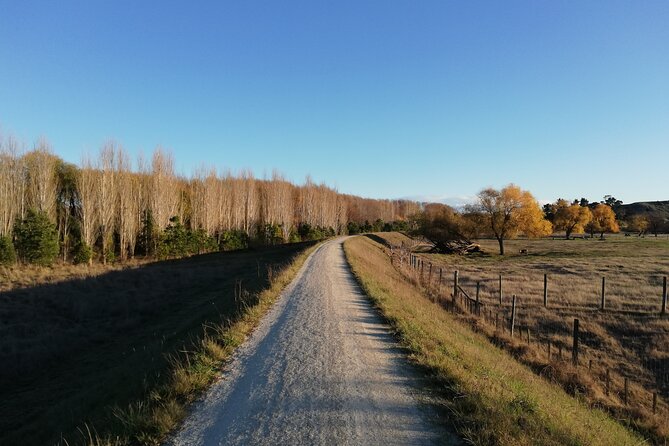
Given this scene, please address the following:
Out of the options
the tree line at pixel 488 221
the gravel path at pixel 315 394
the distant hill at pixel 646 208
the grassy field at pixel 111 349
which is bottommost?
the grassy field at pixel 111 349

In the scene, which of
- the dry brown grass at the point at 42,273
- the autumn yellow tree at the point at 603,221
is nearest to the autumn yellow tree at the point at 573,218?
the autumn yellow tree at the point at 603,221

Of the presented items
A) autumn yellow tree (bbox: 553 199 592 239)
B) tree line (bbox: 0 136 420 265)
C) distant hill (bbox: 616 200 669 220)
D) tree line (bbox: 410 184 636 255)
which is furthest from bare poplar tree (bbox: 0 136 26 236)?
distant hill (bbox: 616 200 669 220)

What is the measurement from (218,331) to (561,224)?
99679mm

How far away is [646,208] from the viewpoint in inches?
6280

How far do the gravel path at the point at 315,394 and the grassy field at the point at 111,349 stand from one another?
46cm

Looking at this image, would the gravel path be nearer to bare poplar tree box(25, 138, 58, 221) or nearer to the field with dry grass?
the field with dry grass

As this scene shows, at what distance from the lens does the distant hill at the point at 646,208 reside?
152m

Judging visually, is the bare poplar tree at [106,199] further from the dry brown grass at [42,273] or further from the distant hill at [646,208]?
the distant hill at [646,208]

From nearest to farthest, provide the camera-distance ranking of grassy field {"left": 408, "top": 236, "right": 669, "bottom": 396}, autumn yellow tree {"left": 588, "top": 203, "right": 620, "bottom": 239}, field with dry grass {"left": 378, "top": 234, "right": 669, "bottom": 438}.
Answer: field with dry grass {"left": 378, "top": 234, "right": 669, "bottom": 438} → grassy field {"left": 408, "top": 236, "right": 669, "bottom": 396} → autumn yellow tree {"left": 588, "top": 203, "right": 620, "bottom": 239}

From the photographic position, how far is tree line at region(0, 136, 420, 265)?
106 feet

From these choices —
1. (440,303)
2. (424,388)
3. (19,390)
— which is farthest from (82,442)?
(440,303)

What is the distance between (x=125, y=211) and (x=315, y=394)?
41374 mm

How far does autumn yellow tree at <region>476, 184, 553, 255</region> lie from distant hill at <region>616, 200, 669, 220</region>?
407 ft

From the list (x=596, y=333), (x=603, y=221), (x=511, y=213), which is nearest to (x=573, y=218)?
(x=603, y=221)
